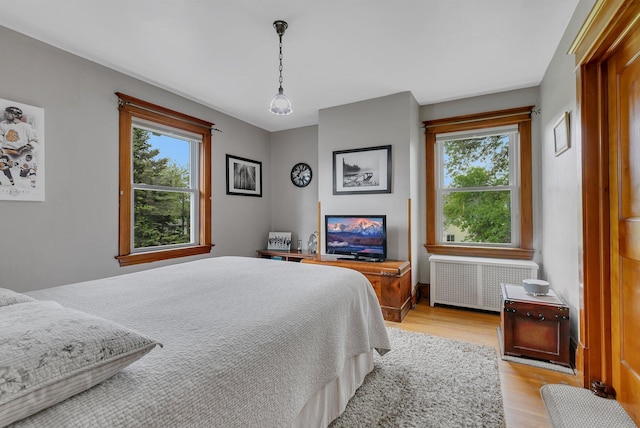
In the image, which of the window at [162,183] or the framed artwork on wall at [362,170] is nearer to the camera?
the window at [162,183]

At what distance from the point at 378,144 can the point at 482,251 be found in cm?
184

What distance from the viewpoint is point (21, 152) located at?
2.22m

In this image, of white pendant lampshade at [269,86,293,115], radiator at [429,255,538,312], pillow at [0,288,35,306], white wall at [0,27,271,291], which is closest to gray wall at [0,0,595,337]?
white wall at [0,27,271,291]

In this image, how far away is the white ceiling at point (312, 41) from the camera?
78.8 inches

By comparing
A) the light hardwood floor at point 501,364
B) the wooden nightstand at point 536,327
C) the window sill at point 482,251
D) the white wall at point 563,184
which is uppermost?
the white wall at point 563,184

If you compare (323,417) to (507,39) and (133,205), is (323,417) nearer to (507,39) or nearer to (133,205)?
(133,205)

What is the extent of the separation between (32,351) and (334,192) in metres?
3.44

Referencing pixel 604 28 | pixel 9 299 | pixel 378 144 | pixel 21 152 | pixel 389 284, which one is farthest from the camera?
pixel 378 144

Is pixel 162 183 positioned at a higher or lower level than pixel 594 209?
higher

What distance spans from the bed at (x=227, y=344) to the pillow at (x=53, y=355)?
2cm

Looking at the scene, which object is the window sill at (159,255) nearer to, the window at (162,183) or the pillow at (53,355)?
the window at (162,183)

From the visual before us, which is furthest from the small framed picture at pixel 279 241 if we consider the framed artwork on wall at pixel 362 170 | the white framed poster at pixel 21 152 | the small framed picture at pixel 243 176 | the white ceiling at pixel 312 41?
the white framed poster at pixel 21 152

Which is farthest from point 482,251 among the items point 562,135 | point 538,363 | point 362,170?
point 362,170

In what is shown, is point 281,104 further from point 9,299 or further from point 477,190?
point 477,190
